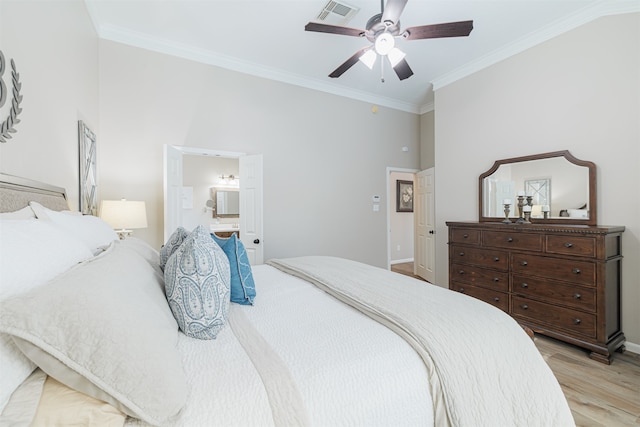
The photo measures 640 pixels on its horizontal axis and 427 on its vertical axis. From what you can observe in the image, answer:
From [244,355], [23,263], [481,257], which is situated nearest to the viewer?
[23,263]

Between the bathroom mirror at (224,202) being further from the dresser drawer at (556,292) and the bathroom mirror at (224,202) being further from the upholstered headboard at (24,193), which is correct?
the dresser drawer at (556,292)

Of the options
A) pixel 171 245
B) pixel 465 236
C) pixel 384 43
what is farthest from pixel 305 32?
pixel 465 236

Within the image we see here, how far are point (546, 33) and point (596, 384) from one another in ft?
10.5

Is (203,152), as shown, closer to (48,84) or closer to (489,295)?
(48,84)

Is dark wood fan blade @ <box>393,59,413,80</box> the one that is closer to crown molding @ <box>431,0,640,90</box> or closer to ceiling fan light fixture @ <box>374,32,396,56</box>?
ceiling fan light fixture @ <box>374,32,396,56</box>

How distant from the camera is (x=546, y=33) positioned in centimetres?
292

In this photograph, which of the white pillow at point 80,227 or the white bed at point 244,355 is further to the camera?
the white pillow at point 80,227

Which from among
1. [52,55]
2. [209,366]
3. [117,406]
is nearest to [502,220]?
[209,366]

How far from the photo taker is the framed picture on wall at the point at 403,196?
669 cm

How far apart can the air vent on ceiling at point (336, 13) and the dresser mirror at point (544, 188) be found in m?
2.32

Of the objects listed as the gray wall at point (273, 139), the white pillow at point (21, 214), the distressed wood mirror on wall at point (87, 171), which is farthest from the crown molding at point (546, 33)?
the white pillow at point (21, 214)

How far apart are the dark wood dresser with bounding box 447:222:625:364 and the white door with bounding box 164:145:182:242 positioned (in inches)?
128

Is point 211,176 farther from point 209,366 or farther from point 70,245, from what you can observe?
point 209,366

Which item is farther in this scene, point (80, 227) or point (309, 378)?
point (80, 227)
